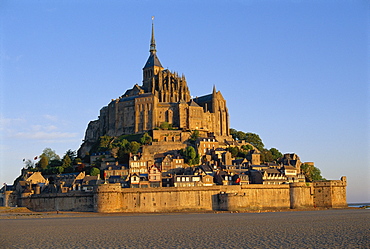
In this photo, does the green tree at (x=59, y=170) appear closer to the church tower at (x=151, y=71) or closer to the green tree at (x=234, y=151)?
the church tower at (x=151, y=71)

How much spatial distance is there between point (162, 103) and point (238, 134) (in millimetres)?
20547

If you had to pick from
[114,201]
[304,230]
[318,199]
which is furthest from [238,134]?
[304,230]

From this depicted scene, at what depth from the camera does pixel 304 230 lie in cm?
3972

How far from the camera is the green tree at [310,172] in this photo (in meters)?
A: 99.3

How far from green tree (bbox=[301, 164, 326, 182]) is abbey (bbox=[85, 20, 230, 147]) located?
20411mm

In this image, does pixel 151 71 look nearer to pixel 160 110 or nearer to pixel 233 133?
pixel 160 110

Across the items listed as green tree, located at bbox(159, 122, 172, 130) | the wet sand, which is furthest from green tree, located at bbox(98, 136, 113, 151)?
the wet sand

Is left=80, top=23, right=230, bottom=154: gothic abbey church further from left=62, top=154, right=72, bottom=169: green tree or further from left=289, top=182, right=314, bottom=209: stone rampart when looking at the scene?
left=289, top=182, right=314, bottom=209: stone rampart

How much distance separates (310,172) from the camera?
336 ft

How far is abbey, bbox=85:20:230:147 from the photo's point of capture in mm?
108188

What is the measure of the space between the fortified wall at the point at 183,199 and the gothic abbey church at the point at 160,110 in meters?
29.7

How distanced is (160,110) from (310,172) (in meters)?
34.6

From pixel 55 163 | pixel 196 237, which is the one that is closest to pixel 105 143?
pixel 55 163

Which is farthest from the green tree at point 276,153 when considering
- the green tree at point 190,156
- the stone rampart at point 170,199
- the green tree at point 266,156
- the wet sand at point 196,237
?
the wet sand at point 196,237
